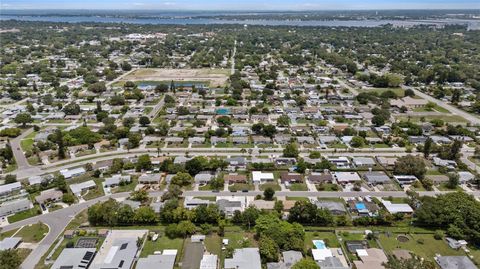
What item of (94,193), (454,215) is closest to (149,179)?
(94,193)

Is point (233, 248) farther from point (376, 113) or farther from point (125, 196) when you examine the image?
point (376, 113)

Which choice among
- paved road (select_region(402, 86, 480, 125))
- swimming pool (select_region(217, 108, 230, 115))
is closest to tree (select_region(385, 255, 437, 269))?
swimming pool (select_region(217, 108, 230, 115))

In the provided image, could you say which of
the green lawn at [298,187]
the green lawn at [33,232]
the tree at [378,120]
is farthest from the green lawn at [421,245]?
the green lawn at [33,232]

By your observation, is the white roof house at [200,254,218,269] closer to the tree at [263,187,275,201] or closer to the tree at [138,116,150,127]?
the tree at [263,187,275,201]

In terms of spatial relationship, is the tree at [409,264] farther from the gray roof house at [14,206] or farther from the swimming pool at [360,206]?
the gray roof house at [14,206]

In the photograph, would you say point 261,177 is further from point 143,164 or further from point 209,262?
point 209,262

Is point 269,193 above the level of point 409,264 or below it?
below
